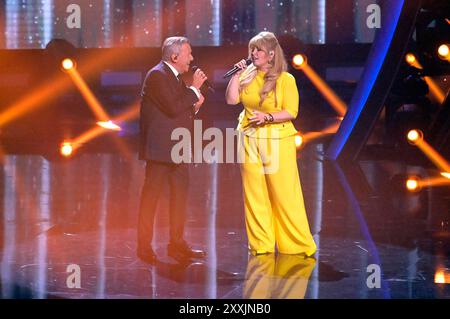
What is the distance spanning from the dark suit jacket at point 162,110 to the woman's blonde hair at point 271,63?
425mm

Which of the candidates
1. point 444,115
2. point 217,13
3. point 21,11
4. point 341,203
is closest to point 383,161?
point 444,115

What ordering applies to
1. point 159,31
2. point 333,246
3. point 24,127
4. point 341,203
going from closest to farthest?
point 333,246, point 341,203, point 24,127, point 159,31

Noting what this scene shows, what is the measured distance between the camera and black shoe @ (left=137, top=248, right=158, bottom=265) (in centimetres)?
567

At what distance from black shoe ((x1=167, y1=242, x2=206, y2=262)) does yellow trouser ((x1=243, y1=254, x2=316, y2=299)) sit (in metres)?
0.36

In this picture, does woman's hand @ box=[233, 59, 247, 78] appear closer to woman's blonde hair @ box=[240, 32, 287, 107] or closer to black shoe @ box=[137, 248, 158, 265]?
woman's blonde hair @ box=[240, 32, 287, 107]

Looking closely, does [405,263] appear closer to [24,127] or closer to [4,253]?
[4,253]

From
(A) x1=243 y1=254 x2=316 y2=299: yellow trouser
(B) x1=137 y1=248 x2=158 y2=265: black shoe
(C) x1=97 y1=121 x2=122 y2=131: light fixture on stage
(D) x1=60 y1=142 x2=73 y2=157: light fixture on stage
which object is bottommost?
(A) x1=243 y1=254 x2=316 y2=299: yellow trouser

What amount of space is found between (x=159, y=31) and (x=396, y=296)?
602 inches

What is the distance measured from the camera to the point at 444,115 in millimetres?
9773

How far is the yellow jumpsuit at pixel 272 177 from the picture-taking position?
227 inches

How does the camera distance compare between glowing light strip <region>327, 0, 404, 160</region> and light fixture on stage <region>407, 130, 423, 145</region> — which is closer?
glowing light strip <region>327, 0, 404, 160</region>

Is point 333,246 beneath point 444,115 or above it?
beneath

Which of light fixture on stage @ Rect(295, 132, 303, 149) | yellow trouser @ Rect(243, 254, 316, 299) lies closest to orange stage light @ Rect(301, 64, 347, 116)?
light fixture on stage @ Rect(295, 132, 303, 149)

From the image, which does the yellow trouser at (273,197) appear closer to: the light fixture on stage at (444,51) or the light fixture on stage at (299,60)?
the light fixture on stage at (444,51)
